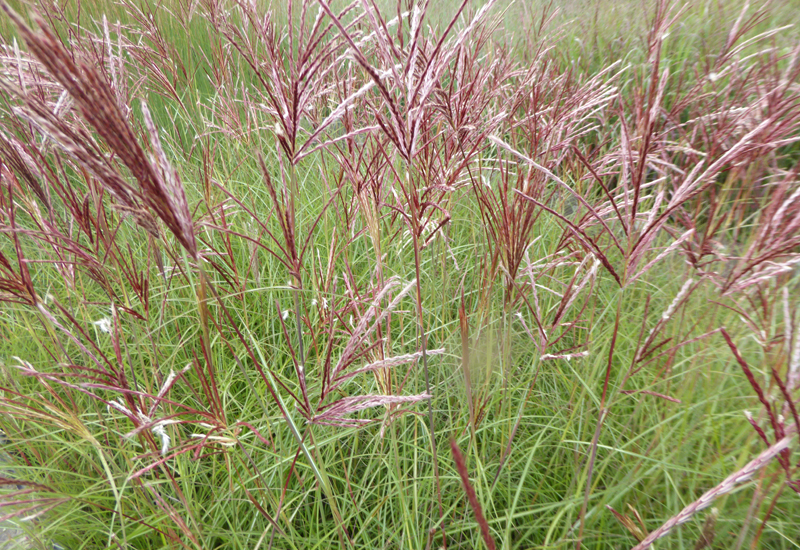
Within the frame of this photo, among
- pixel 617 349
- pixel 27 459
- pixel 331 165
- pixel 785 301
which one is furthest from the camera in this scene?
pixel 331 165

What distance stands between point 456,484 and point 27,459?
4.26ft

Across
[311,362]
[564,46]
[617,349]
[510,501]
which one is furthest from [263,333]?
[564,46]

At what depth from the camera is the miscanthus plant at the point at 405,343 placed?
0.74 meters

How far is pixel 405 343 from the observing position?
5.00ft

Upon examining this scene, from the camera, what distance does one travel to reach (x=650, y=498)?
1.22 meters

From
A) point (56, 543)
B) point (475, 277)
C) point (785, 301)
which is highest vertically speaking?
point (785, 301)

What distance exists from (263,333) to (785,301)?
1565 mm

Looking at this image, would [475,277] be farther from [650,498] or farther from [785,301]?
[785,301]

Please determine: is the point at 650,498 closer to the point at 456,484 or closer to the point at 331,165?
the point at 456,484

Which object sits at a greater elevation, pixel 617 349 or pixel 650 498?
pixel 617 349

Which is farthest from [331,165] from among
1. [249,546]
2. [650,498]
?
[650,498]

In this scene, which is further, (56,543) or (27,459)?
(27,459)

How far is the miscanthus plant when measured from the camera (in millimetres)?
737

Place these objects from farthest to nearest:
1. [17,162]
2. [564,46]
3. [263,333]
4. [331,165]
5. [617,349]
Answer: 1. [564,46]
2. [331,165]
3. [263,333]
4. [617,349]
5. [17,162]
